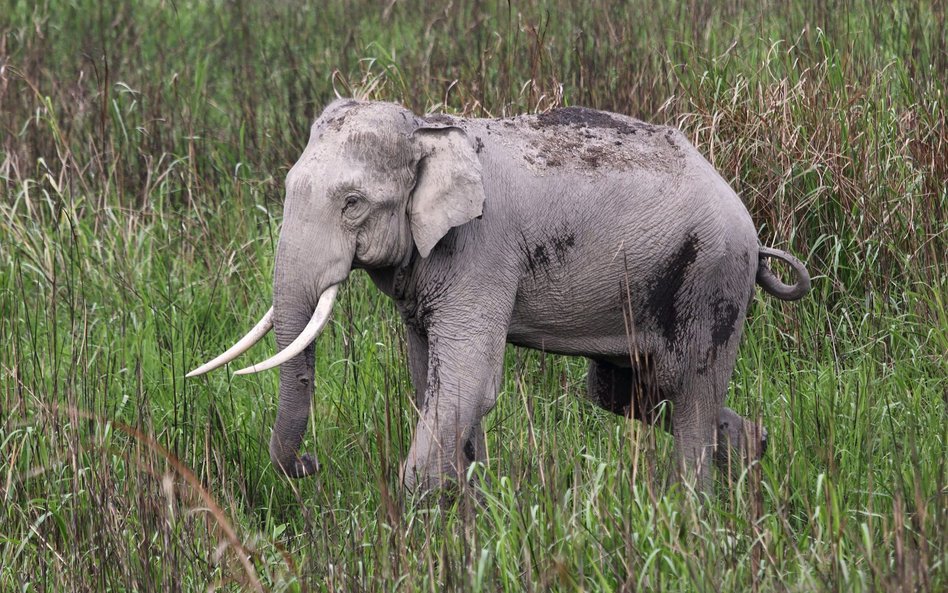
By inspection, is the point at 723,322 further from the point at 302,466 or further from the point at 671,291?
the point at 302,466

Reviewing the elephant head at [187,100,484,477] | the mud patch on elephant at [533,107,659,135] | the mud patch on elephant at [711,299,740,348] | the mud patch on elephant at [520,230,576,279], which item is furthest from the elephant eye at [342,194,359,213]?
the mud patch on elephant at [711,299,740,348]

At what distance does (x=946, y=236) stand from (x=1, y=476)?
11.1ft

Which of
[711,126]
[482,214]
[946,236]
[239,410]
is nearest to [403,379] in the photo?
[239,410]

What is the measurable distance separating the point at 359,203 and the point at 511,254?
0.47 meters

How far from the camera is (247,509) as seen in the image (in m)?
4.30

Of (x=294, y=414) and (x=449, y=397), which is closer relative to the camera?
(x=449, y=397)

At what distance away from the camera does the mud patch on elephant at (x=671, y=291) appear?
155 inches

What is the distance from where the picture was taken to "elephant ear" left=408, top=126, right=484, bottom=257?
3645 millimetres

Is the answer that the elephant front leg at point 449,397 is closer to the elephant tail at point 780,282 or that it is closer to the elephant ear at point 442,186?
the elephant ear at point 442,186

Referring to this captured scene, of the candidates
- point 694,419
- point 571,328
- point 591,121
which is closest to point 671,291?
point 571,328

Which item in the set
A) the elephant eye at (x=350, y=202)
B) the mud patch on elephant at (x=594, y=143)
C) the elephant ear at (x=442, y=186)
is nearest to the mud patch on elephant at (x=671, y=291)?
the mud patch on elephant at (x=594, y=143)

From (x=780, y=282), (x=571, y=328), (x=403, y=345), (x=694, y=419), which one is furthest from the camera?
(x=403, y=345)

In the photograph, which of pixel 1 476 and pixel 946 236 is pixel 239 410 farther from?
pixel 946 236

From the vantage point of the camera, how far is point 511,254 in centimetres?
384
